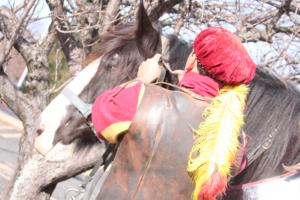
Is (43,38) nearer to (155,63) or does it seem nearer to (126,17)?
(126,17)

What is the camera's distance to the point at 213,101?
1705 millimetres

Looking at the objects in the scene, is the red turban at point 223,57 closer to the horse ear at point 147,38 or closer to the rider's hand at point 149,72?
the rider's hand at point 149,72

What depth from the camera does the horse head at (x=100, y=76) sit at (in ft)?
7.81

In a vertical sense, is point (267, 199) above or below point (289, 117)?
below

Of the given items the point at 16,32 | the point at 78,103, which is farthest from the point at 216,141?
the point at 16,32

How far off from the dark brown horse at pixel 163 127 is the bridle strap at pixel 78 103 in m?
0.03

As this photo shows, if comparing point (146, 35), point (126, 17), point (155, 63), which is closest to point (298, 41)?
point (126, 17)

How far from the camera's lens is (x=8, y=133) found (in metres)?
14.2

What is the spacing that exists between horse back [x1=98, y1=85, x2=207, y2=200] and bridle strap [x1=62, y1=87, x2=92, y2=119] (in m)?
0.71

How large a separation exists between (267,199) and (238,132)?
596mm

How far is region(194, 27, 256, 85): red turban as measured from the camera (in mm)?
1704

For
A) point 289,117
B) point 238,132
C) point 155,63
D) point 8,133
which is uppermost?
point 155,63

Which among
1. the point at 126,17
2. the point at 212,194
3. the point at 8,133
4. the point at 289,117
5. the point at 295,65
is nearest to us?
the point at 212,194

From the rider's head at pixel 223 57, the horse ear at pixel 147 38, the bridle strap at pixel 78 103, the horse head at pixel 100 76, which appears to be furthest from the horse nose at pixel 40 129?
the rider's head at pixel 223 57
